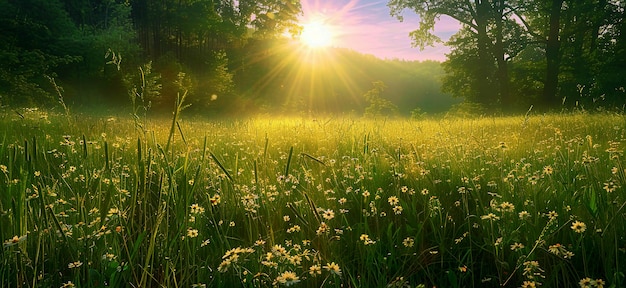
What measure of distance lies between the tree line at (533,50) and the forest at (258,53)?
3.0 inches

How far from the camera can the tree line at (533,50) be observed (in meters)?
22.6

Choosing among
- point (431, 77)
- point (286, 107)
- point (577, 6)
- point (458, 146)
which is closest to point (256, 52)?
point (286, 107)

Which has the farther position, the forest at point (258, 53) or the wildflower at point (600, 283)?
the forest at point (258, 53)

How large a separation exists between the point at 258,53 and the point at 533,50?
1055 inches

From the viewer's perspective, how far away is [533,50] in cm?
3020

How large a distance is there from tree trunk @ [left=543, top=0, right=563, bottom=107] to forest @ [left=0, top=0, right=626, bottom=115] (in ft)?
0.21

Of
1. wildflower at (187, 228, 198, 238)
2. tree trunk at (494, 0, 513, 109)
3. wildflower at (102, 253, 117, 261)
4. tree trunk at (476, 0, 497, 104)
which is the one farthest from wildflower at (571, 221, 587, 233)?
tree trunk at (476, 0, 497, 104)

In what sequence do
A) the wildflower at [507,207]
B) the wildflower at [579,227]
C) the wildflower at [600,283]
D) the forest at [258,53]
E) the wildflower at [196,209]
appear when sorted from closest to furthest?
the wildflower at [600,283] → the wildflower at [579,227] → the wildflower at [507,207] → the wildflower at [196,209] → the forest at [258,53]

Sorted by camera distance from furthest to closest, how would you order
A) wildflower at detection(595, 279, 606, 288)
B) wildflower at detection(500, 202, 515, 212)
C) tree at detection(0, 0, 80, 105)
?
tree at detection(0, 0, 80, 105), wildflower at detection(500, 202, 515, 212), wildflower at detection(595, 279, 606, 288)

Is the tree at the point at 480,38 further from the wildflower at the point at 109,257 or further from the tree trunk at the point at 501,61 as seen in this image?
the wildflower at the point at 109,257

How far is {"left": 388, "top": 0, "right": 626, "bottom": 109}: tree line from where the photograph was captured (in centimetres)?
2264

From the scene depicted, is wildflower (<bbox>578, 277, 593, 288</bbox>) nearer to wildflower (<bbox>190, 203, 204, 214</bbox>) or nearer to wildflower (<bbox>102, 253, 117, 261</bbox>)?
wildflower (<bbox>190, 203, 204, 214</bbox>)

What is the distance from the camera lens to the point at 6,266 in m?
1.34

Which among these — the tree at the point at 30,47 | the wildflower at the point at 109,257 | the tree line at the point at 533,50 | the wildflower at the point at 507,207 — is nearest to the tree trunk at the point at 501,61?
the tree line at the point at 533,50
